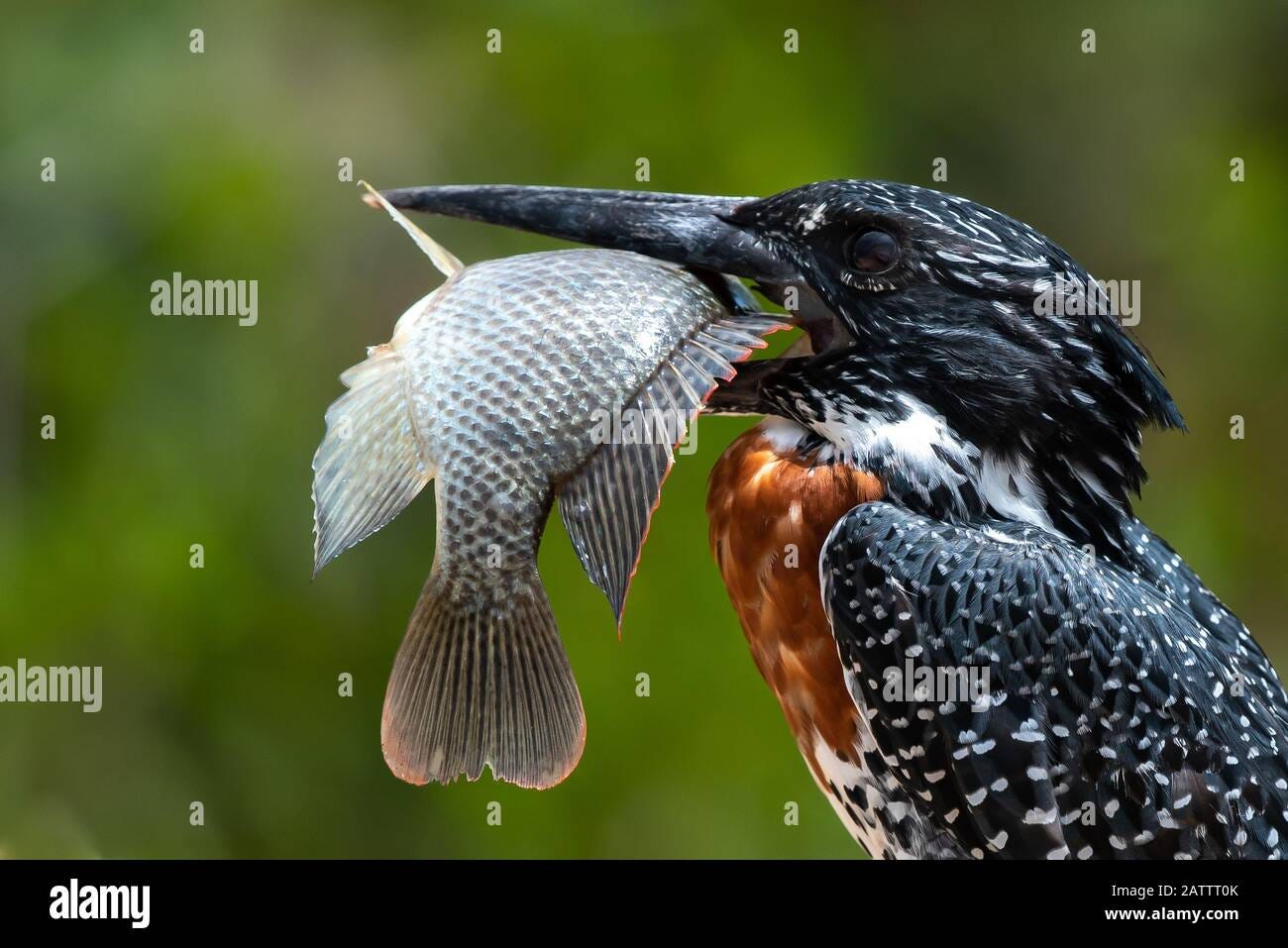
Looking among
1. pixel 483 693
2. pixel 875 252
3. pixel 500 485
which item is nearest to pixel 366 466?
pixel 500 485

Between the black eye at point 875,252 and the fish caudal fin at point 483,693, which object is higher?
the black eye at point 875,252

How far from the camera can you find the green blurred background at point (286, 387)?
3889mm

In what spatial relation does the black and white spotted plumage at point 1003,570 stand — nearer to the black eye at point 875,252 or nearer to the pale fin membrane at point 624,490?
the black eye at point 875,252

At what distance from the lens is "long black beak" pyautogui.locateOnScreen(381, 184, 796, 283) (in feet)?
6.89

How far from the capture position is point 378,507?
1632 millimetres

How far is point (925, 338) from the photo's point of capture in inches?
79.9

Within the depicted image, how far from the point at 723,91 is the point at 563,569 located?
1.59 meters

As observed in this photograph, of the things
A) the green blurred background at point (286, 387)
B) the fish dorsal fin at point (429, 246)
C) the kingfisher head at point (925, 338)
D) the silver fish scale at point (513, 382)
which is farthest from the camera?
the green blurred background at point (286, 387)

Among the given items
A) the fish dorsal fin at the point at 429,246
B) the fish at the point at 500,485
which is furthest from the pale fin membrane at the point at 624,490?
the fish dorsal fin at the point at 429,246

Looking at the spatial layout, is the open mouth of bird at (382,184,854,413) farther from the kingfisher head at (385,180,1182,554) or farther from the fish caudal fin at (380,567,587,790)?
the fish caudal fin at (380,567,587,790)

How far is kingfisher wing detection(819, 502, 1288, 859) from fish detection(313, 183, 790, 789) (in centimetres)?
47

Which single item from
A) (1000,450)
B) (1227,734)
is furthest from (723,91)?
(1227,734)

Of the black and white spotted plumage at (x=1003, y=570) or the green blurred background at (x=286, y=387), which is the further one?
the green blurred background at (x=286, y=387)

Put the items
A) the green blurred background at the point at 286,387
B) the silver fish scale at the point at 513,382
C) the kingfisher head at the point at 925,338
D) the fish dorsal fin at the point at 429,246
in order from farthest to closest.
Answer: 1. the green blurred background at the point at 286,387
2. the kingfisher head at the point at 925,338
3. the fish dorsal fin at the point at 429,246
4. the silver fish scale at the point at 513,382
